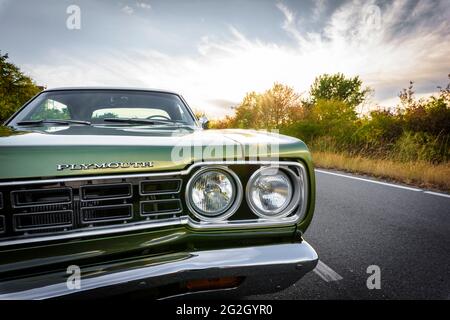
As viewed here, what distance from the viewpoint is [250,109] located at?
32625 mm

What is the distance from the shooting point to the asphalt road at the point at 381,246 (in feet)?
6.45

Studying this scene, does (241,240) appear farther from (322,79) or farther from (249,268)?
(322,79)

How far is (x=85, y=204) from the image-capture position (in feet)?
3.51

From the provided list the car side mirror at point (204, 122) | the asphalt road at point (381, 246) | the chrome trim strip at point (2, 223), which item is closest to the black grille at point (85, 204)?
the chrome trim strip at point (2, 223)

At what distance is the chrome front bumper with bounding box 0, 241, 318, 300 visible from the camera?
0.94 metres

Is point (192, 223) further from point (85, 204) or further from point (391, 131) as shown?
point (391, 131)

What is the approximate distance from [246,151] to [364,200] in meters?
3.91

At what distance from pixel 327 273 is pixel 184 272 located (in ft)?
5.08

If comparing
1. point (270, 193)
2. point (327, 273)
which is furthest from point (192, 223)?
point (327, 273)

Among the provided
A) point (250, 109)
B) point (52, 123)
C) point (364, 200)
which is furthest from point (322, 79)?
point (52, 123)

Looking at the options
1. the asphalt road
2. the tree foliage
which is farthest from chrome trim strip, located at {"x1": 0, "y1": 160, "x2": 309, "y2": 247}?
the tree foliage

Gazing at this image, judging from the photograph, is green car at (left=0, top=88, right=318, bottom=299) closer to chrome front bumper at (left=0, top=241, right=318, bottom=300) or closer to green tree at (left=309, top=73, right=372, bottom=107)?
chrome front bumper at (left=0, top=241, right=318, bottom=300)

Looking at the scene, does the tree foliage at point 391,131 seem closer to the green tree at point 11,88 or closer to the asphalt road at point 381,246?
the asphalt road at point 381,246
